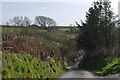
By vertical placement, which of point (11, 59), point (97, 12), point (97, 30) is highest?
point (97, 12)

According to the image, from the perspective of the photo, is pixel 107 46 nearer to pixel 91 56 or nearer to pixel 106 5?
pixel 91 56

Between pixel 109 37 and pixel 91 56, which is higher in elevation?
pixel 109 37

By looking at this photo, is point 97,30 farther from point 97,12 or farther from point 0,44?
point 0,44

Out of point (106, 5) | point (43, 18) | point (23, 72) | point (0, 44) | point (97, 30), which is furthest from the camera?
point (43, 18)

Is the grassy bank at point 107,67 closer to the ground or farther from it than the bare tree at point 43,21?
closer to the ground

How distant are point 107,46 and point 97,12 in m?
6.93

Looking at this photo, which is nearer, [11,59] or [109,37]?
[11,59]

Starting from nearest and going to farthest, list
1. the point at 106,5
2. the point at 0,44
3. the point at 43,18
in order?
the point at 0,44 → the point at 106,5 → the point at 43,18

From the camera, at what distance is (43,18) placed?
8462 cm

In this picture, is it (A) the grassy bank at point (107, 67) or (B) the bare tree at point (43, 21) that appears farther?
(B) the bare tree at point (43, 21)

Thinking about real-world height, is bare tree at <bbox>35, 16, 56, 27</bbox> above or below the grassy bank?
above

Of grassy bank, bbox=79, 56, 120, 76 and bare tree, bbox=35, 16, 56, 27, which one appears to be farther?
bare tree, bbox=35, 16, 56, 27

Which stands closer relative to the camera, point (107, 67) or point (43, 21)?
point (107, 67)

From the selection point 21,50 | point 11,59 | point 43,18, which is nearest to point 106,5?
point 21,50
